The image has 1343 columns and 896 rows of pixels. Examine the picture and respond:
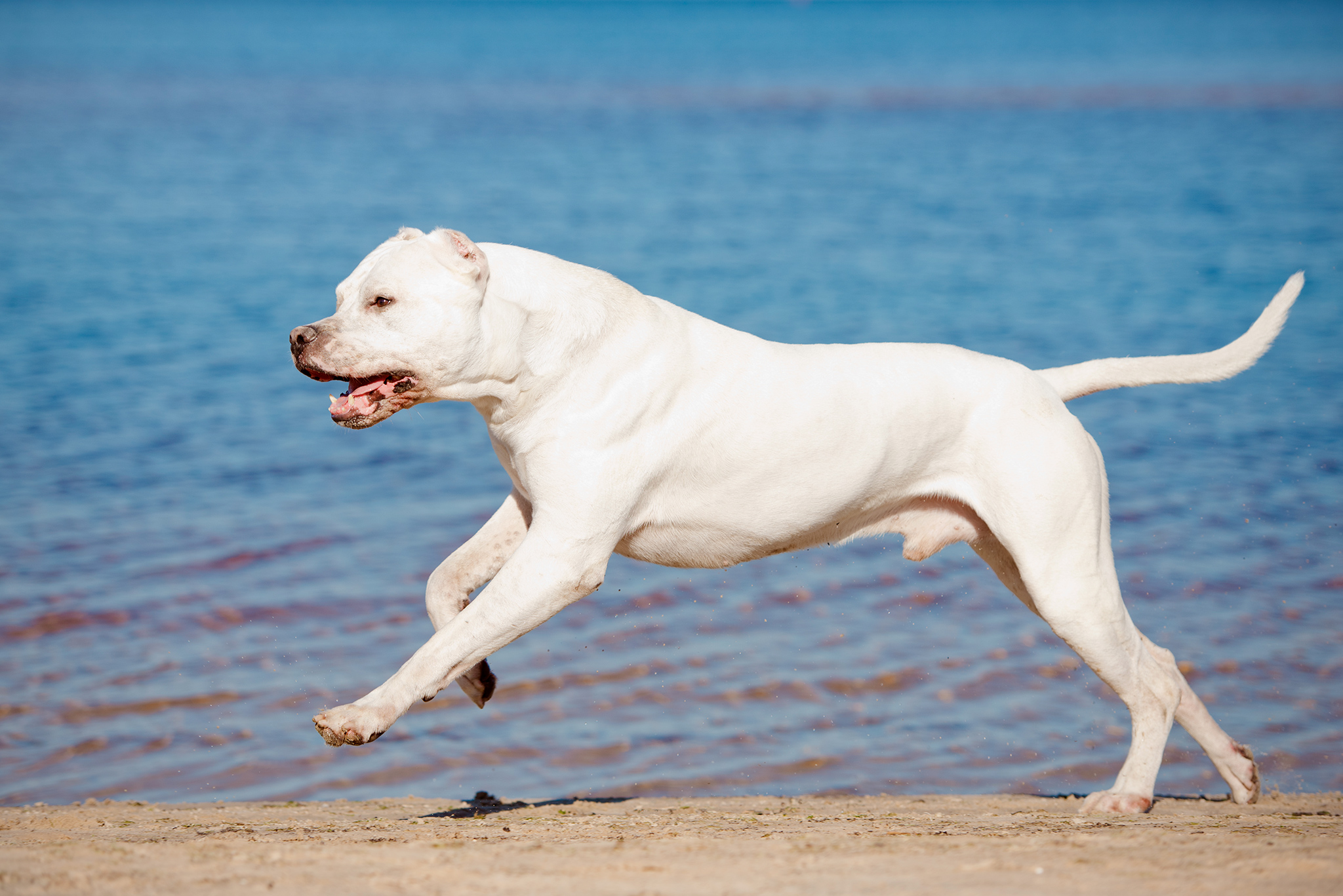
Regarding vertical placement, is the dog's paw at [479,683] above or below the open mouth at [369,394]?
below

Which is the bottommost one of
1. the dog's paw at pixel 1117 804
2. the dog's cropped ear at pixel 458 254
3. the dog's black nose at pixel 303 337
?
the dog's paw at pixel 1117 804

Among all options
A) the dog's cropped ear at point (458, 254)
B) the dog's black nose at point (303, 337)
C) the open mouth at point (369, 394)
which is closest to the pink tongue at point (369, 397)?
the open mouth at point (369, 394)

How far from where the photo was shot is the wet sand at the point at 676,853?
11.3 feet

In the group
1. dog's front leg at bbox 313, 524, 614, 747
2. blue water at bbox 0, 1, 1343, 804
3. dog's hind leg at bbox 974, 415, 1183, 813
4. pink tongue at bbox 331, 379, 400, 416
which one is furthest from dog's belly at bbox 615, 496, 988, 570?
blue water at bbox 0, 1, 1343, 804

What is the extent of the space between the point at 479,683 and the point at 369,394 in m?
1.30

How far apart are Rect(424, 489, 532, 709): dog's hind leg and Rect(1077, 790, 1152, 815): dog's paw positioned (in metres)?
2.32

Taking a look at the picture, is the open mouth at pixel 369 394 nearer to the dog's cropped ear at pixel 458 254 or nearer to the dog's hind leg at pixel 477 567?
the dog's cropped ear at pixel 458 254

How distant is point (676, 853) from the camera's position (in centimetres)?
379

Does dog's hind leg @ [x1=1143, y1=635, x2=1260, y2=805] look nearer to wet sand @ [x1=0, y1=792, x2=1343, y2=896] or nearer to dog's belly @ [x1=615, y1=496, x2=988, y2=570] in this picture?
wet sand @ [x1=0, y1=792, x2=1343, y2=896]

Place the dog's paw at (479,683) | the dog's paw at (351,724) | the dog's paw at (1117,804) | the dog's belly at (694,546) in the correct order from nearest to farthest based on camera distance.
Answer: the dog's paw at (351,724)
the dog's belly at (694,546)
the dog's paw at (1117,804)
the dog's paw at (479,683)

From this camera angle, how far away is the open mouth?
448 centimetres

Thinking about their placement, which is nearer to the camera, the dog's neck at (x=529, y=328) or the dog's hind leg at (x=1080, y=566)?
the dog's neck at (x=529, y=328)

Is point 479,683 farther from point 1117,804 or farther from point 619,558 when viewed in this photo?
point 619,558

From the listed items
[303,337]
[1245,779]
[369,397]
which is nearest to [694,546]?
[369,397]
